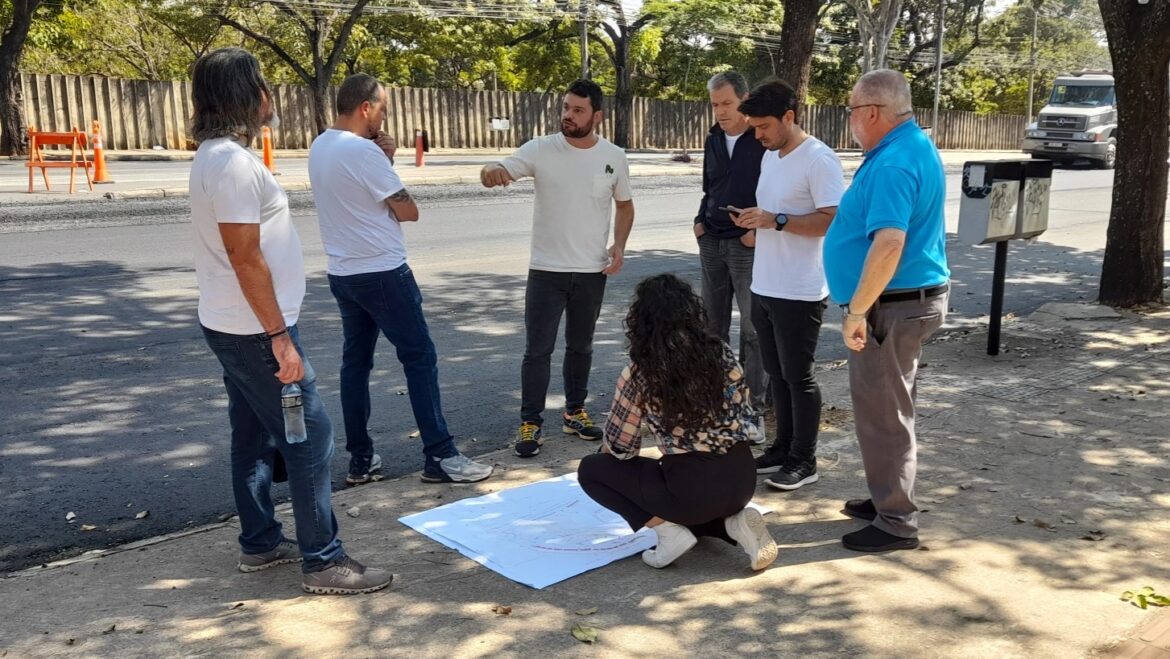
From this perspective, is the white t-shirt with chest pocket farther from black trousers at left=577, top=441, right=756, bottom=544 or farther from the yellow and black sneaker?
black trousers at left=577, top=441, right=756, bottom=544

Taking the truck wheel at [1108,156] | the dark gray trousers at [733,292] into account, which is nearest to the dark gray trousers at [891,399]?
the dark gray trousers at [733,292]

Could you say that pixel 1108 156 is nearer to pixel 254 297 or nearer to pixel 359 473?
pixel 359 473

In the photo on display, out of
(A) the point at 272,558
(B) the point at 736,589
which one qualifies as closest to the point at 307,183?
(A) the point at 272,558

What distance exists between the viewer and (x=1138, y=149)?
854 centimetres

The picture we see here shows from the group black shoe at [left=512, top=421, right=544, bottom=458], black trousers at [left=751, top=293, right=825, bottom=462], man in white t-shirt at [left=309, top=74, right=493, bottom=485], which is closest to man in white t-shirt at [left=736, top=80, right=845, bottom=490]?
black trousers at [left=751, top=293, right=825, bottom=462]

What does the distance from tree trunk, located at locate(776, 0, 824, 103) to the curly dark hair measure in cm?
576

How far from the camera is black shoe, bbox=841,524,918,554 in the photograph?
4.06 metres

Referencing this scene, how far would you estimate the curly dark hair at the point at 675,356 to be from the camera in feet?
12.1

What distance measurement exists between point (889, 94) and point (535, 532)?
2.26 meters

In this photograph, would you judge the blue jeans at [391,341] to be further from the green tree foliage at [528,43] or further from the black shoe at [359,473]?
the green tree foliage at [528,43]

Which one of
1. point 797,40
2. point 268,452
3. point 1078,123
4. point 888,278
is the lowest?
point 268,452

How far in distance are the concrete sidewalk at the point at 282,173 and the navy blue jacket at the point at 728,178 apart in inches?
401

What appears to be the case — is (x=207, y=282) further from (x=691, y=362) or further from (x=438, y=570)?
(x=691, y=362)

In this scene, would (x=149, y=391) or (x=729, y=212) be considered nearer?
(x=729, y=212)
